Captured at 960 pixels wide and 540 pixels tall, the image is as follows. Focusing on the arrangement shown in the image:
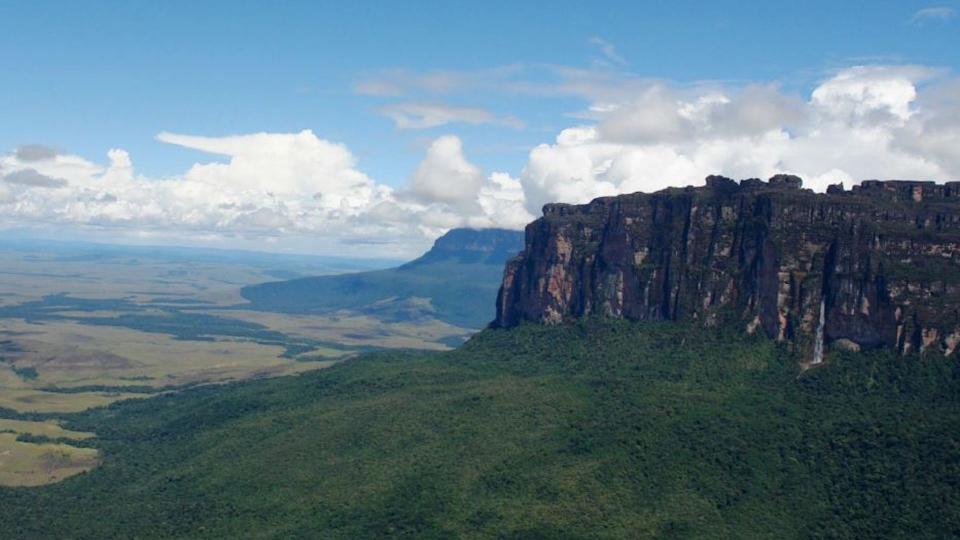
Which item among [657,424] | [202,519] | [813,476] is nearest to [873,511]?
[813,476]

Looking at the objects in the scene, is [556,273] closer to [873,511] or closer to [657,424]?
[657,424]

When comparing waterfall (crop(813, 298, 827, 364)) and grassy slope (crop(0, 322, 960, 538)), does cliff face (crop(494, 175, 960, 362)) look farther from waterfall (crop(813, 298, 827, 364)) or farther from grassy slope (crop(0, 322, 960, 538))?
grassy slope (crop(0, 322, 960, 538))

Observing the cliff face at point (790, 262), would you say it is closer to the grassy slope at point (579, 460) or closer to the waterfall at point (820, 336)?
the waterfall at point (820, 336)

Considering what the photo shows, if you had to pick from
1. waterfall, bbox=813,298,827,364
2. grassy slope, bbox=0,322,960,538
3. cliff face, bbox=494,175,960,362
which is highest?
cliff face, bbox=494,175,960,362

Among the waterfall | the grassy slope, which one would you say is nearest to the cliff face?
the waterfall

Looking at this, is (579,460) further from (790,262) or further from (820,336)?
(790,262)

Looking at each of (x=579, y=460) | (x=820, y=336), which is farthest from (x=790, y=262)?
(x=579, y=460)

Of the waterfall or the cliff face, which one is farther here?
the waterfall
